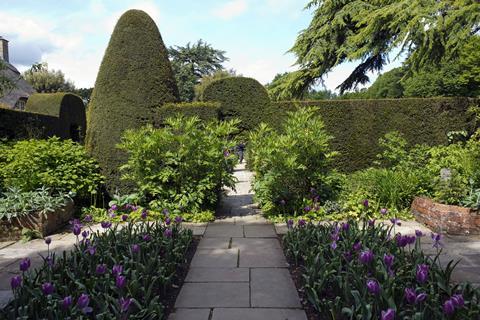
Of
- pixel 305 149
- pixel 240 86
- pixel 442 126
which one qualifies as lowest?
pixel 305 149

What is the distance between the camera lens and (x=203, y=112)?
20.3ft

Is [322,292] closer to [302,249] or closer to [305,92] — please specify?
[302,249]

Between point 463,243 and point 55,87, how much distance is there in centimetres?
4215

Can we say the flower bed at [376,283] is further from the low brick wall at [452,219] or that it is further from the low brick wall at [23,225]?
the low brick wall at [23,225]

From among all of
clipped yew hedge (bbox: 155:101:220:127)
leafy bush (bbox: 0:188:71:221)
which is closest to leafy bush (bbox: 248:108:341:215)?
clipped yew hedge (bbox: 155:101:220:127)

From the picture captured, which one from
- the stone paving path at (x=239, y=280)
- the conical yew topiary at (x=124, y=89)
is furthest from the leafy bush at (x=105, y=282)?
the conical yew topiary at (x=124, y=89)

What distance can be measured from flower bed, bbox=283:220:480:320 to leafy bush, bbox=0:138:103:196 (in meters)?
3.43

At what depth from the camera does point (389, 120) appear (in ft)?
27.7

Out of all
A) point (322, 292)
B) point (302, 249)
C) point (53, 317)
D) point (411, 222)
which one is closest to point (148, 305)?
point (53, 317)

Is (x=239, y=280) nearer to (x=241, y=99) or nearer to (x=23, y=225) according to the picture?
(x=23, y=225)

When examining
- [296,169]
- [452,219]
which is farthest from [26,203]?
[452,219]

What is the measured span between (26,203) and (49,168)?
0.75 metres

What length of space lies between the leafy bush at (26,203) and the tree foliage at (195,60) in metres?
37.2

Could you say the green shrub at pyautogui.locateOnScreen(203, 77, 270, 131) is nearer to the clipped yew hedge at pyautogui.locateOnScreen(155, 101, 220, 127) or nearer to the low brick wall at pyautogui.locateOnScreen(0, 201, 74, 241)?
the clipped yew hedge at pyautogui.locateOnScreen(155, 101, 220, 127)
